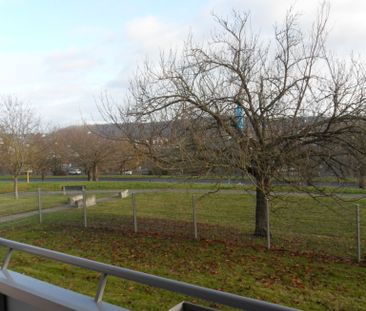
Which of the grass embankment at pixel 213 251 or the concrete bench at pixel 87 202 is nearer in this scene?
the grass embankment at pixel 213 251

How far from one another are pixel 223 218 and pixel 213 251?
5.04 meters

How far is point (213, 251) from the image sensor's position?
368 inches

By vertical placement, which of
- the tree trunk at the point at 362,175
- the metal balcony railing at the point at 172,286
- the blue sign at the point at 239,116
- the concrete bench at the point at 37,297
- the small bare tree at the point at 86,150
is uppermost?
the small bare tree at the point at 86,150

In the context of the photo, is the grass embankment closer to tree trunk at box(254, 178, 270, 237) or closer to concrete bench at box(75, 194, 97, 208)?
tree trunk at box(254, 178, 270, 237)

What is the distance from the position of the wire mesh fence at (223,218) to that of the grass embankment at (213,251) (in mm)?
35

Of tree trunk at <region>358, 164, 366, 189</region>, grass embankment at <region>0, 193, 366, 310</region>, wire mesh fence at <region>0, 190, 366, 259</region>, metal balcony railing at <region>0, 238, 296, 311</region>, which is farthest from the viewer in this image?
wire mesh fence at <region>0, 190, 366, 259</region>

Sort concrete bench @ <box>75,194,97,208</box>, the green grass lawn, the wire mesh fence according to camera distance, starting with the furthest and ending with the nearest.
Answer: concrete bench @ <box>75,194,97,208</box>
the wire mesh fence
the green grass lawn

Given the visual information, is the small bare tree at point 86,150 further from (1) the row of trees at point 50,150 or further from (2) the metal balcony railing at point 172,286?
(2) the metal balcony railing at point 172,286

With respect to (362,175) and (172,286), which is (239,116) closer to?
(362,175)

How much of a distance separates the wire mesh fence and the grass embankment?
35mm

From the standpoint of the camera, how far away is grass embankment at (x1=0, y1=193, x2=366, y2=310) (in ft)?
20.5

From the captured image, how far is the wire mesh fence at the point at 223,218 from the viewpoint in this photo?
10508 mm

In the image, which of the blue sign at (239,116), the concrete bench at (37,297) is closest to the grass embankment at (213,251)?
the blue sign at (239,116)

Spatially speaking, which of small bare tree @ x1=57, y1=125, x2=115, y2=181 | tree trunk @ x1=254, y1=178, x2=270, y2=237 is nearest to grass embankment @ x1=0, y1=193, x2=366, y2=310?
tree trunk @ x1=254, y1=178, x2=270, y2=237
